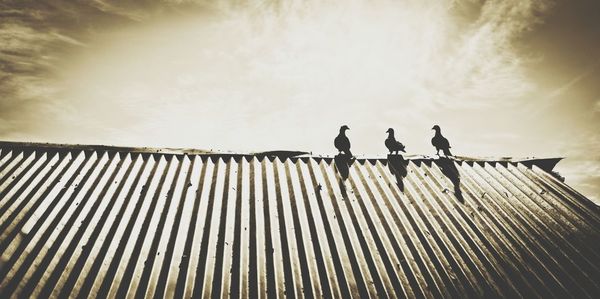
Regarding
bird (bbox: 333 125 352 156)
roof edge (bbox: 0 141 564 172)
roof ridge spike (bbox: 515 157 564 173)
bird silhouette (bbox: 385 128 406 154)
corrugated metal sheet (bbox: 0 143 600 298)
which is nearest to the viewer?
corrugated metal sheet (bbox: 0 143 600 298)

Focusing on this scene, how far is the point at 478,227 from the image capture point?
464 cm

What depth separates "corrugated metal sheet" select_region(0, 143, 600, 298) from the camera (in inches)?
130

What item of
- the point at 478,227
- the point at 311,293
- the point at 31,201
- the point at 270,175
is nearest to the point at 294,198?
the point at 270,175

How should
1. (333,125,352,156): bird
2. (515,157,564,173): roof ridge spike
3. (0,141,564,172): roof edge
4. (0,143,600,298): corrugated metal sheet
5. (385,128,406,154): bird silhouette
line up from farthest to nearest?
(515,157,564,173): roof ridge spike, (385,128,406,154): bird silhouette, (333,125,352,156): bird, (0,141,564,172): roof edge, (0,143,600,298): corrugated metal sheet

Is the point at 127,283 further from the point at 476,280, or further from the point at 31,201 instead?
the point at 476,280

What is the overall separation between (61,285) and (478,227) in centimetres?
589

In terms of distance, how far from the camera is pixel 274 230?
159 inches

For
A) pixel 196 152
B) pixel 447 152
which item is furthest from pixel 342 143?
pixel 196 152

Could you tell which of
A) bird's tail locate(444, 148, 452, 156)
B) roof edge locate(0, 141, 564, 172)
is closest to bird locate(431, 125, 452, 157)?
bird's tail locate(444, 148, 452, 156)

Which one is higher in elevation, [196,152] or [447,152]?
[196,152]

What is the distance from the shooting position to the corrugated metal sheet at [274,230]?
3.31 m

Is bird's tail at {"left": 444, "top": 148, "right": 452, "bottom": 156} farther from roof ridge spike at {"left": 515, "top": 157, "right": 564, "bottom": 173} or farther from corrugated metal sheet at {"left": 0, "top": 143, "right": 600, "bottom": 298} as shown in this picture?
roof ridge spike at {"left": 515, "top": 157, "right": 564, "bottom": 173}

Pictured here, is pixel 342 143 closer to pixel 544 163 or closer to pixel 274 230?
pixel 274 230

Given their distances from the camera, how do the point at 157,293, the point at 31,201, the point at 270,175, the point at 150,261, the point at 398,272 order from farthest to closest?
the point at 270,175 < the point at 31,201 < the point at 398,272 < the point at 150,261 < the point at 157,293
